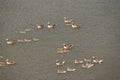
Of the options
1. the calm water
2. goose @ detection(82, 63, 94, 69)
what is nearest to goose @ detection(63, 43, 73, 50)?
the calm water

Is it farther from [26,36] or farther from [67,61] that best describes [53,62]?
[26,36]

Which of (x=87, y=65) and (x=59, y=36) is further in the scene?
(x=59, y=36)

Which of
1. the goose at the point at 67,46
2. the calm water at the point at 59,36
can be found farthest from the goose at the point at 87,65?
the goose at the point at 67,46

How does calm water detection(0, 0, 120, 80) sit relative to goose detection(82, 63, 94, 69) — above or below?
above

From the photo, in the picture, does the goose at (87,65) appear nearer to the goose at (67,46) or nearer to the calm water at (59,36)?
the calm water at (59,36)

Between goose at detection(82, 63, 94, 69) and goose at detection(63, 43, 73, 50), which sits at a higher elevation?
goose at detection(63, 43, 73, 50)

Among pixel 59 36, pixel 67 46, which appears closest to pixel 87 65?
pixel 67 46

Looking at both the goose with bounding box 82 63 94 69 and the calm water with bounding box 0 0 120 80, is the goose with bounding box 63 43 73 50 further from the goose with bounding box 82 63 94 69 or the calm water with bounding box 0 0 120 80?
the goose with bounding box 82 63 94 69

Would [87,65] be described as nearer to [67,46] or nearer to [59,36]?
[67,46]

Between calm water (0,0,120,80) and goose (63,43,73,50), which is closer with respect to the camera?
calm water (0,0,120,80)
